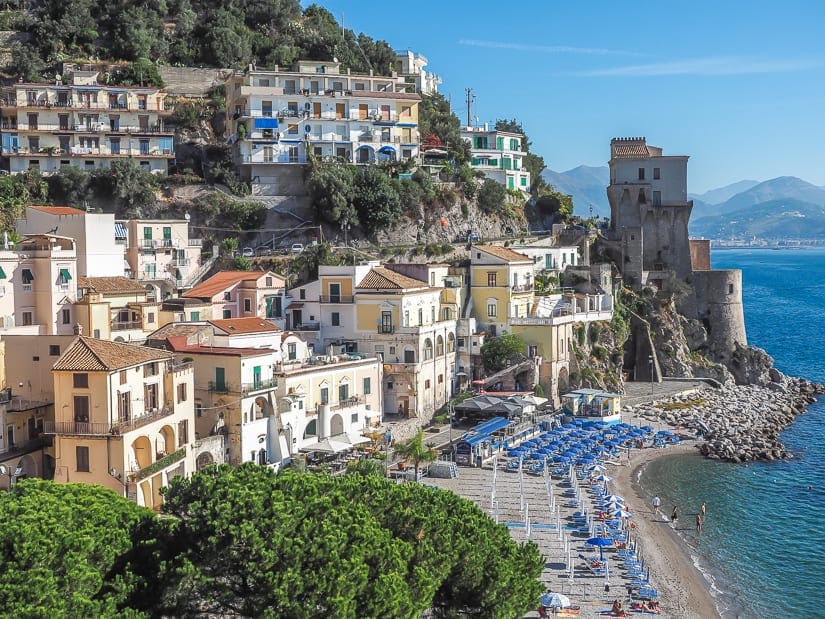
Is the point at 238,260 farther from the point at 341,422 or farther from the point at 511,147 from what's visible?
the point at 511,147

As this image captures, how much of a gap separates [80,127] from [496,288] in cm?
2631

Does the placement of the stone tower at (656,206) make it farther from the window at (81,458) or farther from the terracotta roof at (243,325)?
the window at (81,458)

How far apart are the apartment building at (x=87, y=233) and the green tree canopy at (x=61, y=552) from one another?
2503cm

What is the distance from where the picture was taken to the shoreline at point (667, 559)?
1325 inches

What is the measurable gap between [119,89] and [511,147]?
103 ft

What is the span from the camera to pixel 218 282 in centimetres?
5319

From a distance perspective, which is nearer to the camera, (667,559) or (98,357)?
(98,357)

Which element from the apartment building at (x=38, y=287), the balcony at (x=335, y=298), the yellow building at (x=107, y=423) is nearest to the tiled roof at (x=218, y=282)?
the balcony at (x=335, y=298)

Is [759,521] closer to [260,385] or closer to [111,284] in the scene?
[260,385]

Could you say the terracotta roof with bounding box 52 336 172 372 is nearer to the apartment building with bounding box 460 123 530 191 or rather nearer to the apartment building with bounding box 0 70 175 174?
the apartment building with bounding box 0 70 175 174

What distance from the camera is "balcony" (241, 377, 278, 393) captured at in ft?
132

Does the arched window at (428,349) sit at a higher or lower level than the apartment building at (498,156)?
lower

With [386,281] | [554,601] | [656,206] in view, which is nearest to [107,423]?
[554,601]

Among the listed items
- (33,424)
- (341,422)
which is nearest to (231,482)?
(33,424)
